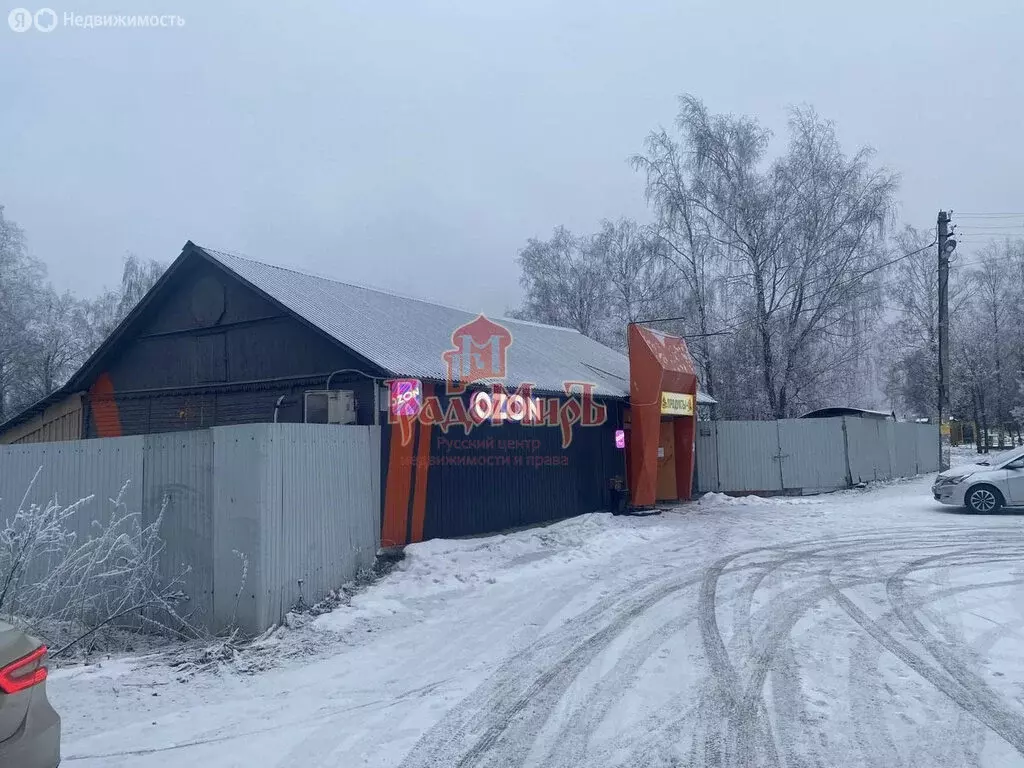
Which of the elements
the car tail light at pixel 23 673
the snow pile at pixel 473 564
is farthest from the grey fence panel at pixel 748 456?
the car tail light at pixel 23 673

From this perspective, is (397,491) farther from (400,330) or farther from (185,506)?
(400,330)

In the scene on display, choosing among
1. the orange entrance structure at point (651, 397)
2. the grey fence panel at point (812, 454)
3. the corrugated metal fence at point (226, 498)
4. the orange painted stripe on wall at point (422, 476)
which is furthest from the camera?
the grey fence panel at point (812, 454)

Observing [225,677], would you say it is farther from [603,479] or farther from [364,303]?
[603,479]

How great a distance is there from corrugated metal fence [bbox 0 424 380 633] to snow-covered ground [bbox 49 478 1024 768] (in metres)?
0.63

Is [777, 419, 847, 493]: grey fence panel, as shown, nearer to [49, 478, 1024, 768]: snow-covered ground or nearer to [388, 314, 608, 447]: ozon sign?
[388, 314, 608, 447]: ozon sign

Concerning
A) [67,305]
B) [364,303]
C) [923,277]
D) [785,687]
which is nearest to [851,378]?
[923,277]

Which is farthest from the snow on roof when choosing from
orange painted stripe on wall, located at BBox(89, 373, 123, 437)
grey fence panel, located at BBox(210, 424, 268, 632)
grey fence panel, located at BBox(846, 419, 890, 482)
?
grey fence panel, located at BBox(846, 419, 890, 482)

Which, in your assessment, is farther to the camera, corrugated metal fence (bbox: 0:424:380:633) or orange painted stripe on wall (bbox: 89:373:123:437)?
orange painted stripe on wall (bbox: 89:373:123:437)

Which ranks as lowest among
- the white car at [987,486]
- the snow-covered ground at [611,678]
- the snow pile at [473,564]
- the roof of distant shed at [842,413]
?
the snow-covered ground at [611,678]

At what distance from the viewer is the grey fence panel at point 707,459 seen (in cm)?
2280


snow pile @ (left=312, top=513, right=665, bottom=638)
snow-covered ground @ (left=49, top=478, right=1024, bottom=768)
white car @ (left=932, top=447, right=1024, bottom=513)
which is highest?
white car @ (left=932, top=447, right=1024, bottom=513)

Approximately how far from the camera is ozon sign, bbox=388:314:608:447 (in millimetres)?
12312

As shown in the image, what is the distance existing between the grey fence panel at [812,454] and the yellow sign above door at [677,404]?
4.58 meters

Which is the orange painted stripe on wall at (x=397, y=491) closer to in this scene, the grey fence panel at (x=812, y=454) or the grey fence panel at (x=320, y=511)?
the grey fence panel at (x=320, y=511)
